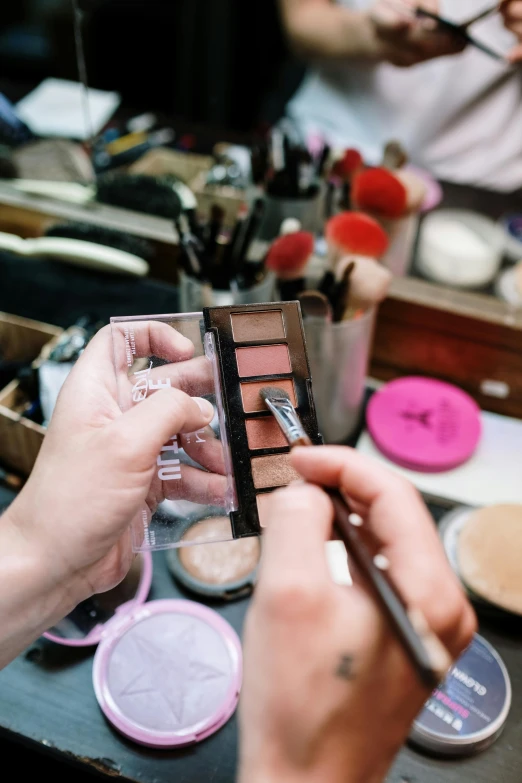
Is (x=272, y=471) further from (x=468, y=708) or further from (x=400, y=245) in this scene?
(x=400, y=245)

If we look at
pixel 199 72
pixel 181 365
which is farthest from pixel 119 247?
pixel 199 72

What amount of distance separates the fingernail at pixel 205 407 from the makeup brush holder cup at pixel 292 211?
1.62ft

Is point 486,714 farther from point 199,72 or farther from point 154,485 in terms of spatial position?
point 199,72

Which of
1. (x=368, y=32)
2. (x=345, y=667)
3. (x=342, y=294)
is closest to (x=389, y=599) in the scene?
(x=345, y=667)

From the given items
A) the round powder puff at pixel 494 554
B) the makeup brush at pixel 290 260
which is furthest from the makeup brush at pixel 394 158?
the round powder puff at pixel 494 554

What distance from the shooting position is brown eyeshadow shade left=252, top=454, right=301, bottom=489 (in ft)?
1.66

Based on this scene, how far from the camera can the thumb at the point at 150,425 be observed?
0.48m

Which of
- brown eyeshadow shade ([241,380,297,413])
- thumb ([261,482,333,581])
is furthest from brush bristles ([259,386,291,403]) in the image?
thumb ([261,482,333,581])

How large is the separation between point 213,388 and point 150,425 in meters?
0.07

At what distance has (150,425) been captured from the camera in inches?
19.1

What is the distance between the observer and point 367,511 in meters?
0.45

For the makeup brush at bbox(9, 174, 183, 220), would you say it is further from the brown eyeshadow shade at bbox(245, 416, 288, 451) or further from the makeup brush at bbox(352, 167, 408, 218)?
the brown eyeshadow shade at bbox(245, 416, 288, 451)

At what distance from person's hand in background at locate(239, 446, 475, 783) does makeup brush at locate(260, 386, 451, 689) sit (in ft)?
0.04

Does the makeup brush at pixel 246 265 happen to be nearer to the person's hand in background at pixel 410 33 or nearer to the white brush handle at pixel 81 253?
the white brush handle at pixel 81 253
